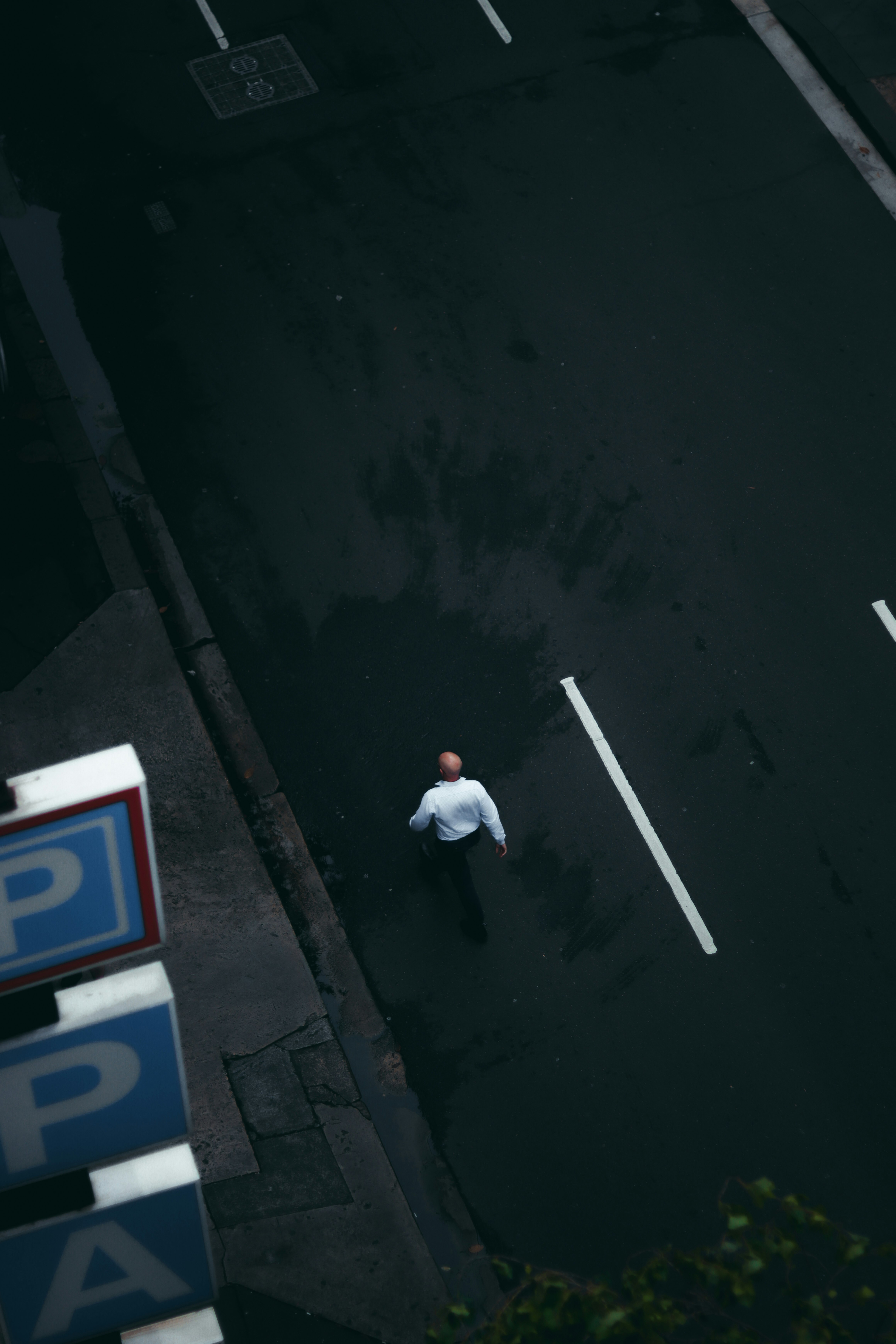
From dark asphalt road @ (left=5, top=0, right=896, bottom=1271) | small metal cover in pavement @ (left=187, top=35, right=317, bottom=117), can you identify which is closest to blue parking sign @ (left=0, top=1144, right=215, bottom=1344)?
dark asphalt road @ (left=5, top=0, right=896, bottom=1271)

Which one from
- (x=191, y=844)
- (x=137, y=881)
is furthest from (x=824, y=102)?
(x=137, y=881)

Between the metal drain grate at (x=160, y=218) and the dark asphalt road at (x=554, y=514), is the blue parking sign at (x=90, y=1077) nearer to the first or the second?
the dark asphalt road at (x=554, y=514)

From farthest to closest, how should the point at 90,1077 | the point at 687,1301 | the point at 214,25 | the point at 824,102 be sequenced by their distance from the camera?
the point at 824,102
the point at 214,25
the point at 687,1301
the point at 90,1077

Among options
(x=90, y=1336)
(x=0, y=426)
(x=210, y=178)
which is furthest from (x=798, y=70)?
(x=90, y=1336)

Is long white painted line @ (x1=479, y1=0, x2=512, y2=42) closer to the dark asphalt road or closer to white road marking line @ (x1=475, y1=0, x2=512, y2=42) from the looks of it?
white road marking line @ (x1=475, y1=0, x2=512, y2=42)

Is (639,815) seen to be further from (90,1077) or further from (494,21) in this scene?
(494,21)

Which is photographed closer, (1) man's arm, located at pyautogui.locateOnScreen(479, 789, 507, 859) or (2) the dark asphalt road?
(1) man's arm, located at pyautogui.locateOnScreen(479, 789, 507, 859)

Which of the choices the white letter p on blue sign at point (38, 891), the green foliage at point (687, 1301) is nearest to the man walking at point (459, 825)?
the green foliage at point (687, 1301)
